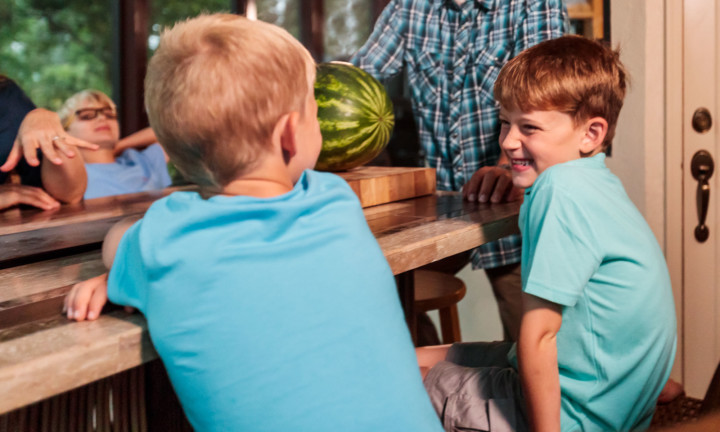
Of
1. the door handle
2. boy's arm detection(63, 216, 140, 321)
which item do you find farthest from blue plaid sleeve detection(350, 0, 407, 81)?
boy's arm detection(63, 216, 140, 321)

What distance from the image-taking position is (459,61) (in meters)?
2.21

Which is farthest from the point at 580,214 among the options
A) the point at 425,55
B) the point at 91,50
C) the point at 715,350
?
the point at 91,50

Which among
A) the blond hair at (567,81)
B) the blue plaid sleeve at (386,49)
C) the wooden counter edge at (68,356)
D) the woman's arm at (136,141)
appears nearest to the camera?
the wooden counter edge at (68,356)

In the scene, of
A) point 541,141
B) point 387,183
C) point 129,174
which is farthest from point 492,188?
point 129,174

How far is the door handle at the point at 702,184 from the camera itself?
2.58 m

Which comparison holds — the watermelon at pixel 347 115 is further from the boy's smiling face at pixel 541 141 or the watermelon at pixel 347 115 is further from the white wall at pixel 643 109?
the white wall at pixel 643 109

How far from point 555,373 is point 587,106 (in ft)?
1.68

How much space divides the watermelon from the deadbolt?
1480 millimetres

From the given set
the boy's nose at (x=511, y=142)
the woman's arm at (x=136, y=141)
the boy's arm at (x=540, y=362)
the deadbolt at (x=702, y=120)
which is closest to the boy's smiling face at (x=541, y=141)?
the boy's nose at (x=511, y=142)

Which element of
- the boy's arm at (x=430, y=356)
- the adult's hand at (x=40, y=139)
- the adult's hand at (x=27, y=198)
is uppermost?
the adult's hand at (x=40, y=139)

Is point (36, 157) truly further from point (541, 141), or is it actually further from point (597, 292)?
point (597, 292)

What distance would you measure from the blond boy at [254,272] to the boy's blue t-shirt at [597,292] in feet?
1.12

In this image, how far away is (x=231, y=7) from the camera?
3.97 metres

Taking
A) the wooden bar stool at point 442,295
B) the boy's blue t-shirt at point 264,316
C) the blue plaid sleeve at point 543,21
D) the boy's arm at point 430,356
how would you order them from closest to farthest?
the boy's blue t-shirt at point 264,316 < the boy's arm at point 430,356 < the blue plaid sleeve at point 543,21 < the wooden bar stool at point 442,295
